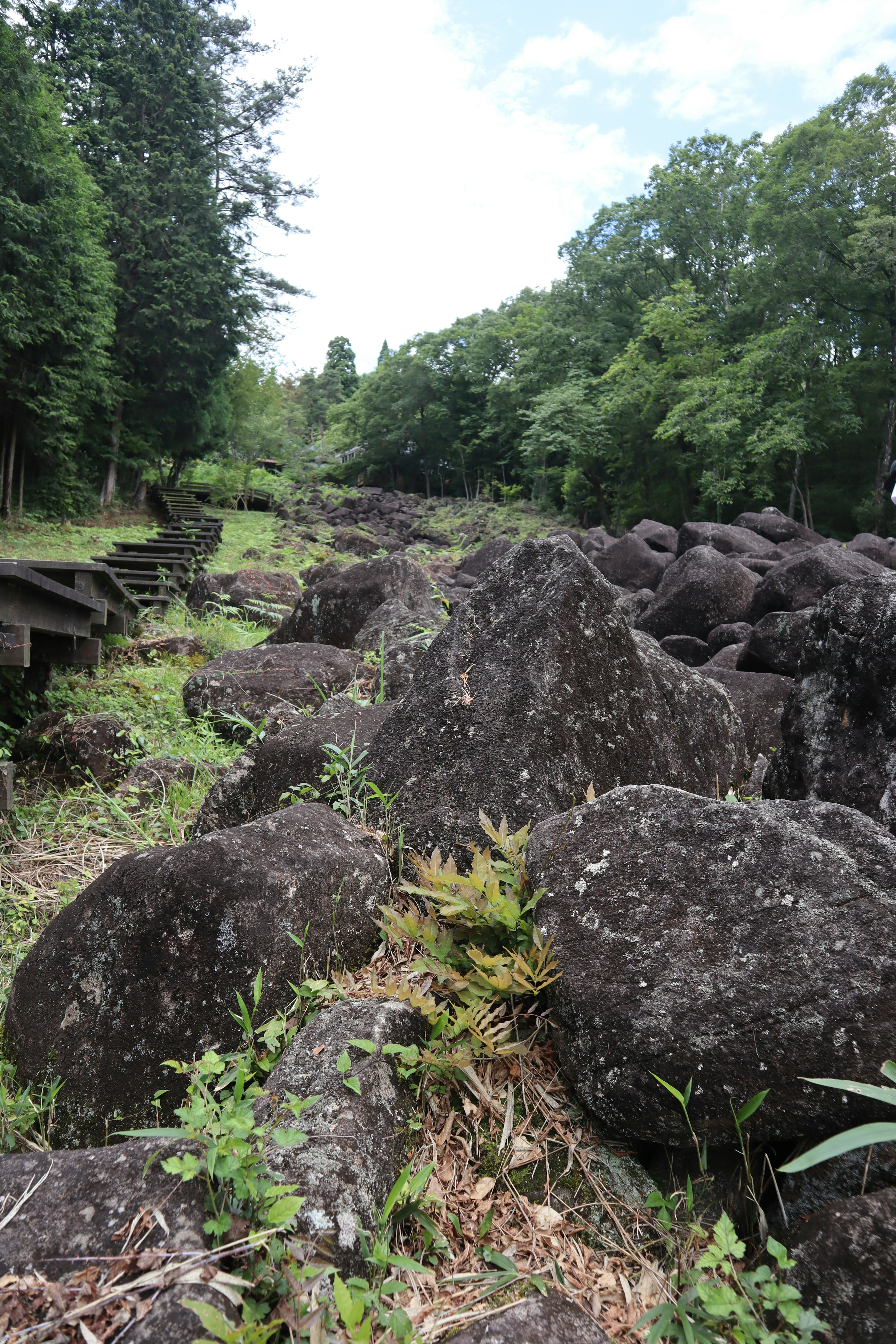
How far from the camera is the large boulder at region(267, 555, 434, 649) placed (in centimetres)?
734

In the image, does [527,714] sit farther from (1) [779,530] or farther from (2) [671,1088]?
(1) [779,530]

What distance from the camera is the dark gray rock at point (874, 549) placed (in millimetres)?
12453

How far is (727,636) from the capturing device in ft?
25.1

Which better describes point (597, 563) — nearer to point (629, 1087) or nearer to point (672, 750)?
point (672, 750)

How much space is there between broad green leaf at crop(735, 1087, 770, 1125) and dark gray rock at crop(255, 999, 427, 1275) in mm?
775

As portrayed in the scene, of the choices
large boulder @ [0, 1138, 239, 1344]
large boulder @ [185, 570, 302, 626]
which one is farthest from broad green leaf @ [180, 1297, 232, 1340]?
large boulder @ [185, 570, 302, 626]

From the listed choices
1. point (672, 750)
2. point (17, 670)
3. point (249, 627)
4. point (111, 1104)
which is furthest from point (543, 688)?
point (249, 627)

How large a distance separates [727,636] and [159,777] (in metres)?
5.49

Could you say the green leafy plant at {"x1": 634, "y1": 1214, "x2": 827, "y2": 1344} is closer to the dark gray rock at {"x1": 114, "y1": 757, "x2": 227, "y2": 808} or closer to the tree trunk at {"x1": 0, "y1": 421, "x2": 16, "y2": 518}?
the dark gray rock at {"x1": 114, "y1": 757, "x2": 227, "y2": 808}

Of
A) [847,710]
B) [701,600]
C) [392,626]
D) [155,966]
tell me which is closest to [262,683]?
[392,626]

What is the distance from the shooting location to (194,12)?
27547 mm

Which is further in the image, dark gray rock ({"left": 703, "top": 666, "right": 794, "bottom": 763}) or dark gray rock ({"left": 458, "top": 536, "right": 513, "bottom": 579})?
dark gray rock ({"left": 458, "top": 536, "right": 513, "bottom": 579})

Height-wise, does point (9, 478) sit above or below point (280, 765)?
above

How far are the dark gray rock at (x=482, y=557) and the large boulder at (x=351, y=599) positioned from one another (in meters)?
5.25
